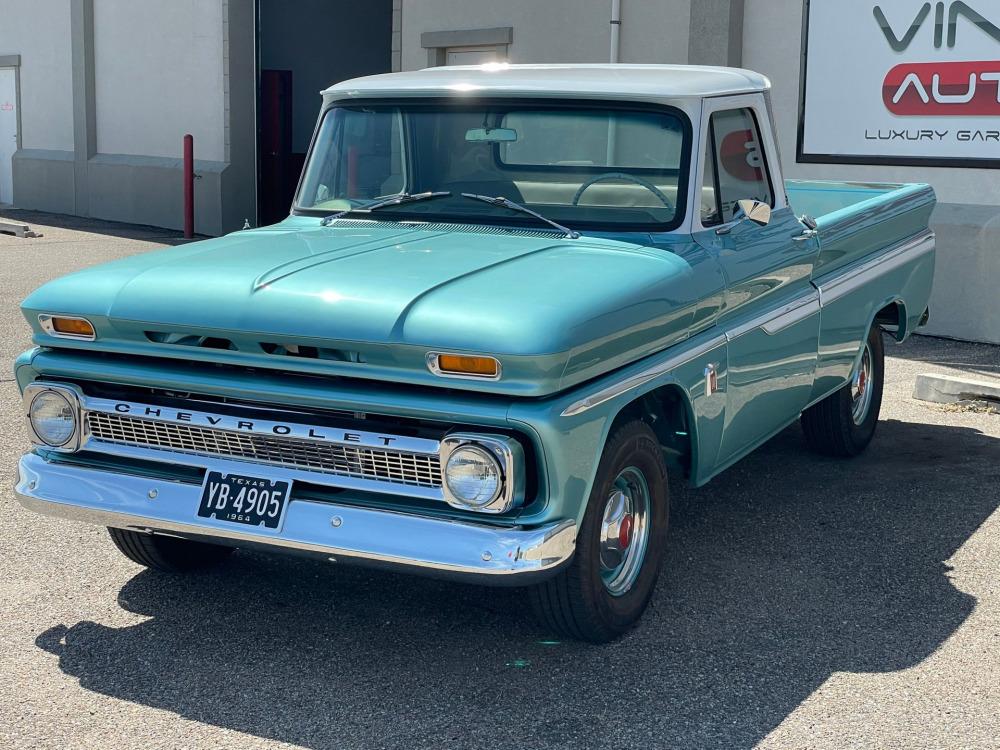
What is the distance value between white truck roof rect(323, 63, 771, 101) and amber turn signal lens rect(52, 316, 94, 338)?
1598mm

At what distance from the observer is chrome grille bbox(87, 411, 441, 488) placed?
12.6 feet

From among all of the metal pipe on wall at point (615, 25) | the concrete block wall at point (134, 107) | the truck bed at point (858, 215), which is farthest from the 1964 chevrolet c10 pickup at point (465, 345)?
the concrete block wall at point (134, 107)

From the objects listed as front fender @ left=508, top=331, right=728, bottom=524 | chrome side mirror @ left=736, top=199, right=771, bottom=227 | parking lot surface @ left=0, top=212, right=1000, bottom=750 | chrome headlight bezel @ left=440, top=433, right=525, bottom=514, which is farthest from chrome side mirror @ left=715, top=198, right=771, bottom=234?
chrome headlight bezel @ left=440, top=433, right=525, bottom=514

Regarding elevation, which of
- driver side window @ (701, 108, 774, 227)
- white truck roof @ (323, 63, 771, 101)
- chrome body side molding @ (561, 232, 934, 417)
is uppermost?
white truck roof @ (323, 63, 771, 101)

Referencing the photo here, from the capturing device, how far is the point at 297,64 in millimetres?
19500

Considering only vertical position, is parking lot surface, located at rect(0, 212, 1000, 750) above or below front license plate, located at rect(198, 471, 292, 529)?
below

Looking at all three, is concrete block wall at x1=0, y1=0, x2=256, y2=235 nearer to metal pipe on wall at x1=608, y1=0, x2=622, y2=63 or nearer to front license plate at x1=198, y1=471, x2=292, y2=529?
metal pipe on wall at x1=608, y1=0, x2=622, y2=63

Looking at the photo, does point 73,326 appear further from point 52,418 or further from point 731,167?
point 731,167

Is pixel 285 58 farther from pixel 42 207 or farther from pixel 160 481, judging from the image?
pixel 160 481

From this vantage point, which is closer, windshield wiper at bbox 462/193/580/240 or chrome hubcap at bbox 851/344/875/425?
windshield wiper at bbox 462/193/580/240

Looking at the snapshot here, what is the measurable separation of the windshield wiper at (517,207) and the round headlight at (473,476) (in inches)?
51.0

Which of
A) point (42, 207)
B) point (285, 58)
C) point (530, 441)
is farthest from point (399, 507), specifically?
point (42, 207)

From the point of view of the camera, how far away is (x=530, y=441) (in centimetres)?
376

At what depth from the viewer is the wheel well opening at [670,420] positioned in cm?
455
